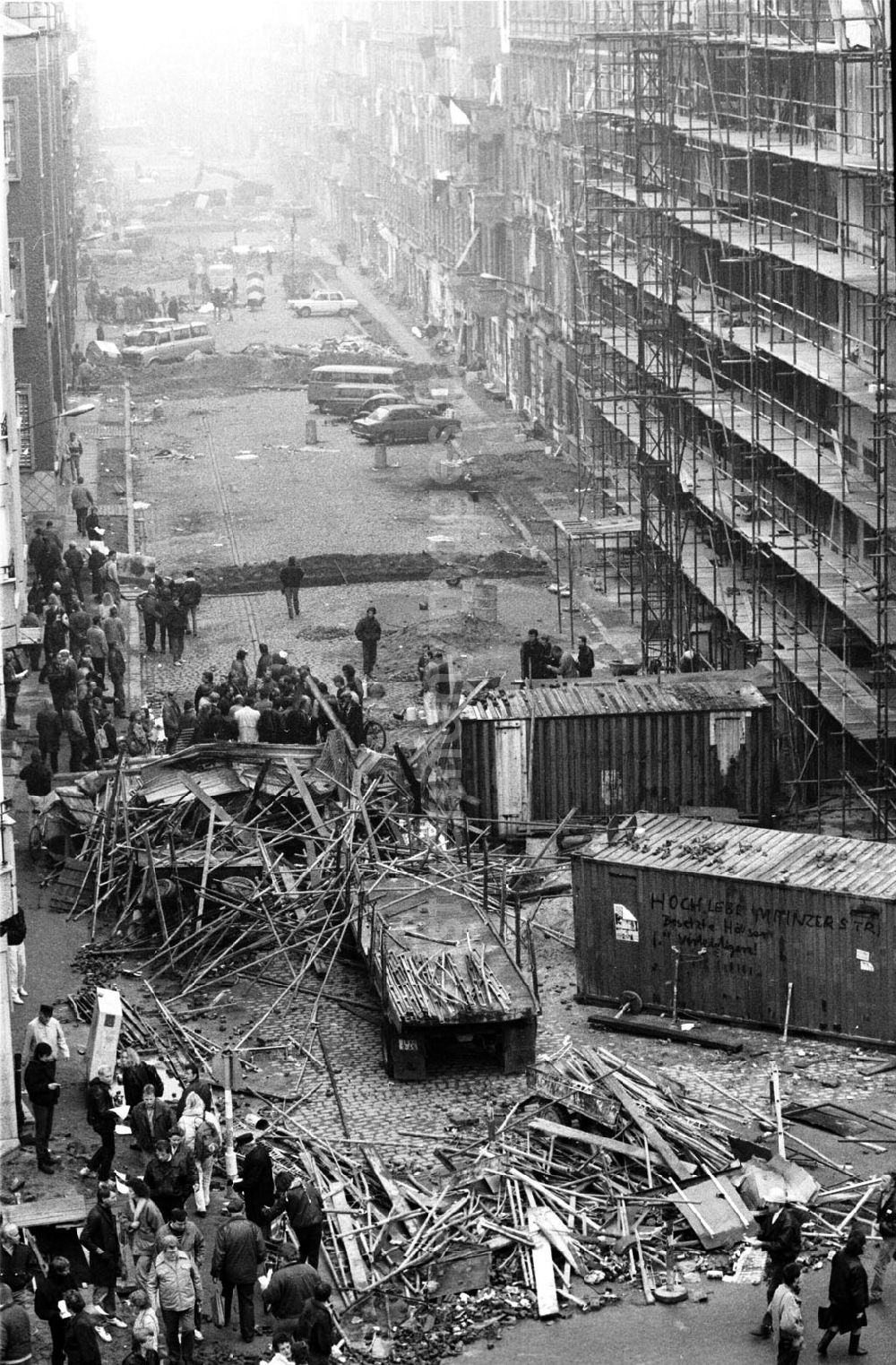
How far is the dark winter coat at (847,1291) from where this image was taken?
18922 mm

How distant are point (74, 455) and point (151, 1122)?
4756 cm

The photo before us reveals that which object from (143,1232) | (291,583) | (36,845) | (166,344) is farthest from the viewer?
(166,344)

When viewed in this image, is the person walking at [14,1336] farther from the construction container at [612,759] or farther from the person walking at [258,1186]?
the construction container at [612,759]

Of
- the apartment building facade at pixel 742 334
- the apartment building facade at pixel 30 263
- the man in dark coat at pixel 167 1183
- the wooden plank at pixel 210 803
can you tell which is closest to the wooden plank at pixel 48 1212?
the man in dark coat at pixel 167 1183

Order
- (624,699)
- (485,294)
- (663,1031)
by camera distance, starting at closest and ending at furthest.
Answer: (663,1031), (624,699), (485,294)

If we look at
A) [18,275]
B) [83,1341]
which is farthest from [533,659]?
[18,275]

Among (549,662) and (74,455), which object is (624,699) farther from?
(74,455)

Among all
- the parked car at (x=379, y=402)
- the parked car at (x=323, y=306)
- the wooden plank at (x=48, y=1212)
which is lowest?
the wooden plank at (x=48, y=1212)

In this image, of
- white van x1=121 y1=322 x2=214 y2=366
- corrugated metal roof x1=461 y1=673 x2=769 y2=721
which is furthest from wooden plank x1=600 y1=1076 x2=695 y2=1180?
white van x1=121 y1=322 x2=214 y2=366

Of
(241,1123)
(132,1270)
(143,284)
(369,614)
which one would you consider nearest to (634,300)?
(369,614)

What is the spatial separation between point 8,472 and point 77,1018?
11273 mm

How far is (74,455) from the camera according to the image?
69125mm

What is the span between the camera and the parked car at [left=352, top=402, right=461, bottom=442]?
73438mm

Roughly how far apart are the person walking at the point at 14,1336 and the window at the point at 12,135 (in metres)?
44.9
